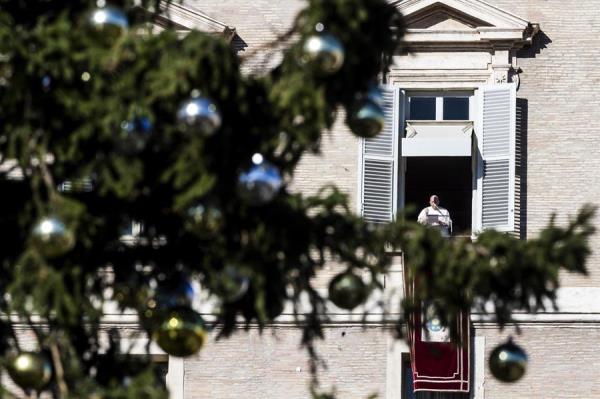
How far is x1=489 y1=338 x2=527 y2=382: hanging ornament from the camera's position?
1361cm

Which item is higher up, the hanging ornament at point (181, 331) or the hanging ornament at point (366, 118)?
the hanging ornament at point (366, 118)

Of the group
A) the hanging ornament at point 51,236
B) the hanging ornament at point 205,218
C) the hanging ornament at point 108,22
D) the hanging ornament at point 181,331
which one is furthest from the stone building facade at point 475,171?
the hanging ornament at point 51,236

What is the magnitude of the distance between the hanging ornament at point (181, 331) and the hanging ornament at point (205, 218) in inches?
32.1

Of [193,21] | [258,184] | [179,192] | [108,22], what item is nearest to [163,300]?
[179,192]

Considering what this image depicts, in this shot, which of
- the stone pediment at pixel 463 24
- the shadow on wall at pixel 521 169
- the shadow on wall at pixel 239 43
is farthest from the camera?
the shadow on wall at pixel 239 43

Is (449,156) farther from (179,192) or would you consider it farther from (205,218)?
(205,218)

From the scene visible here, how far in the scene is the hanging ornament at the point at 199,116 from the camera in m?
12.0

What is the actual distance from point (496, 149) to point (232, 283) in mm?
9476

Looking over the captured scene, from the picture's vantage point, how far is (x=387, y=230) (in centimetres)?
1327

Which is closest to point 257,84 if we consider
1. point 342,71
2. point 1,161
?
point 342,71

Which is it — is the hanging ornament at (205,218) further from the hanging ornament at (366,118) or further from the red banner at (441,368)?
the red banner at (441,368)

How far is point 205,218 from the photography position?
12.3 m

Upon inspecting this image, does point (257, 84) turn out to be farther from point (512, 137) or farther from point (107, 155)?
point (512, 137)

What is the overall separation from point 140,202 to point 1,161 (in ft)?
3.22
